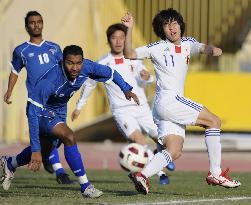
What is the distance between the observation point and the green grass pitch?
9977mm

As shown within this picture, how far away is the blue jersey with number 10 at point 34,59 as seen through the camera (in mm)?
13594

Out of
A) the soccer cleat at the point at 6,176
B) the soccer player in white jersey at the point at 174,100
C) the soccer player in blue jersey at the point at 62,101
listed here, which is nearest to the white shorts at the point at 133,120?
the soccer cleat at the point at 6,176

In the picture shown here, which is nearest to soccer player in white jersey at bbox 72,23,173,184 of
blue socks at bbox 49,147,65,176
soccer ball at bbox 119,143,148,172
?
soccer ball at bbox 119,143,148,172

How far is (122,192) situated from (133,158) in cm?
232

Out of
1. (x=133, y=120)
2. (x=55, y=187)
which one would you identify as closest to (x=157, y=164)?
(x=55, y=187)

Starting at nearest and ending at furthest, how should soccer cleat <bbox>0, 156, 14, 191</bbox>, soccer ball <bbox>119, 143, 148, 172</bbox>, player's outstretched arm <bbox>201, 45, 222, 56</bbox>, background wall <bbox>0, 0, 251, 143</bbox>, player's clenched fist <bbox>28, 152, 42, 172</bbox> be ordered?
player's clenched fist <bbox>28, 152, 42, 172</bbox> < player's outstretched arm <bbox>201, 45, 222, 56</bbox> < soccer cleat <bbox>0, 156, 14, 191</bbox> < soccer ball <bbox>119, 143, 148, 172</bbox> < background wall <bbox>0, 0, 251, 143</bbox>

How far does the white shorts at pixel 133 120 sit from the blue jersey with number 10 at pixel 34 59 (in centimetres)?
136

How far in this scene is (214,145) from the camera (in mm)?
10625

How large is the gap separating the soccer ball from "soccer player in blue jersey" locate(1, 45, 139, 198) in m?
2.77

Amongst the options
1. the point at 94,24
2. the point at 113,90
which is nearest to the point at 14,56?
the point at 113,90

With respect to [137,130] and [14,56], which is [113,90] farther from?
[14,56]

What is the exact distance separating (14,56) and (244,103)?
13.0m

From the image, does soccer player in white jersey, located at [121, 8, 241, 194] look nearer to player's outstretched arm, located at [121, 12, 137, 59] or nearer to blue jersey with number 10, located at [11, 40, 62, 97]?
player's outstretched arm, located at [121, 12, 137, 59]

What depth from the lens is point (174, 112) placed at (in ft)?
34.4
